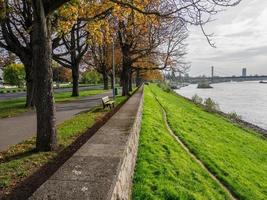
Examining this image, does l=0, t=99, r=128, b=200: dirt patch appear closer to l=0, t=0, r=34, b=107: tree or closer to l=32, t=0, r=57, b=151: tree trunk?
l=32, t=0, r=57, b=151: tree trunk

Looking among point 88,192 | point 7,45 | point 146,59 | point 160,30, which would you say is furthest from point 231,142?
point 146,59

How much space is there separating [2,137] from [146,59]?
2677cm

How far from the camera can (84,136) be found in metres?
11.0

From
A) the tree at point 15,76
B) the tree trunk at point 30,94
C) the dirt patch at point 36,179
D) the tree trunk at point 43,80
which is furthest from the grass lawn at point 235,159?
the tree at point 15,76

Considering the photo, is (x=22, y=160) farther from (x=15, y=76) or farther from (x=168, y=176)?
(x=15, y=76)

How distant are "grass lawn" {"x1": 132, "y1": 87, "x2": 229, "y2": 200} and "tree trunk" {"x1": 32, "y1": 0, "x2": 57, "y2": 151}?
8.18 ft

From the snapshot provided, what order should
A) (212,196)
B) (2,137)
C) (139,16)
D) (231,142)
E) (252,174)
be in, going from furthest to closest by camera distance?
(231,142) < (139,16) < (2,137) < (252,174) < (212,196)

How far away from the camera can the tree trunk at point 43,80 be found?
8758 mm

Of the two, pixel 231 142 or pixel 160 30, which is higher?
pixel 160 30

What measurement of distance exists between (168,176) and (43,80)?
3941 mm

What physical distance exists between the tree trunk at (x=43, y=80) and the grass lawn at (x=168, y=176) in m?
2.49

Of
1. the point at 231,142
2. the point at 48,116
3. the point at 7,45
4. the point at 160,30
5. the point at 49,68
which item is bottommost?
the point at 231,142

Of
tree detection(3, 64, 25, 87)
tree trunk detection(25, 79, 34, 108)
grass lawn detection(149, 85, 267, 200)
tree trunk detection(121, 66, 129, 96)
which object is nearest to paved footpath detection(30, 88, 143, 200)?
grass lawn detection(149, 85, 267, 200)

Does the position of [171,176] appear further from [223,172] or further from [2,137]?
[2,137]
